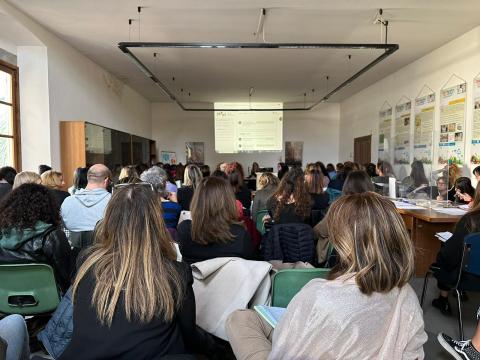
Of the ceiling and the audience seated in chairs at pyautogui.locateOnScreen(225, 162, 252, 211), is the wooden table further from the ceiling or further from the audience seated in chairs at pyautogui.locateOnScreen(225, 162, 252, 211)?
the ceiling

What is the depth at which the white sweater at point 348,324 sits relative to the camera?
3.56ft

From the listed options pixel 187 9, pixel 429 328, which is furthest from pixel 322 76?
pixel 429 328

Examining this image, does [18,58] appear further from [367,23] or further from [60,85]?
[367,23]

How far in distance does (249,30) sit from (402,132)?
4532 millimetres

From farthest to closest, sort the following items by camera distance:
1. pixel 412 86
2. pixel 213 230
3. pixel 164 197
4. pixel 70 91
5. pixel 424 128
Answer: pixel 412 86 → pixel 424 128 → pixel 70 91 → pixel 164 197 → pixel 213 230

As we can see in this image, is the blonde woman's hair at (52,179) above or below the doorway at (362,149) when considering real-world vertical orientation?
below

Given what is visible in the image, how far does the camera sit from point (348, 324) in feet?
3.55

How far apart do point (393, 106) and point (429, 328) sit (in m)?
6.84

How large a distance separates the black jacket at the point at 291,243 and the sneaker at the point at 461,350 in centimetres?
100

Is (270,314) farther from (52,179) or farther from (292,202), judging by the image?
(52,179)

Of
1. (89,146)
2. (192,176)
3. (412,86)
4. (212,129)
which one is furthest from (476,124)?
(212,129)

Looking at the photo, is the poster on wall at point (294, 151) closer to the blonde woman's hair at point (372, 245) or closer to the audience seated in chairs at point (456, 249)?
the audience seated in chairs at point (456, 249)

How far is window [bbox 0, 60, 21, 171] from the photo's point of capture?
557cm

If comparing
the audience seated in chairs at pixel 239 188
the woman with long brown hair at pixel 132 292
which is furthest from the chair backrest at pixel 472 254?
the audience seated in chairs at pixel 239 188
